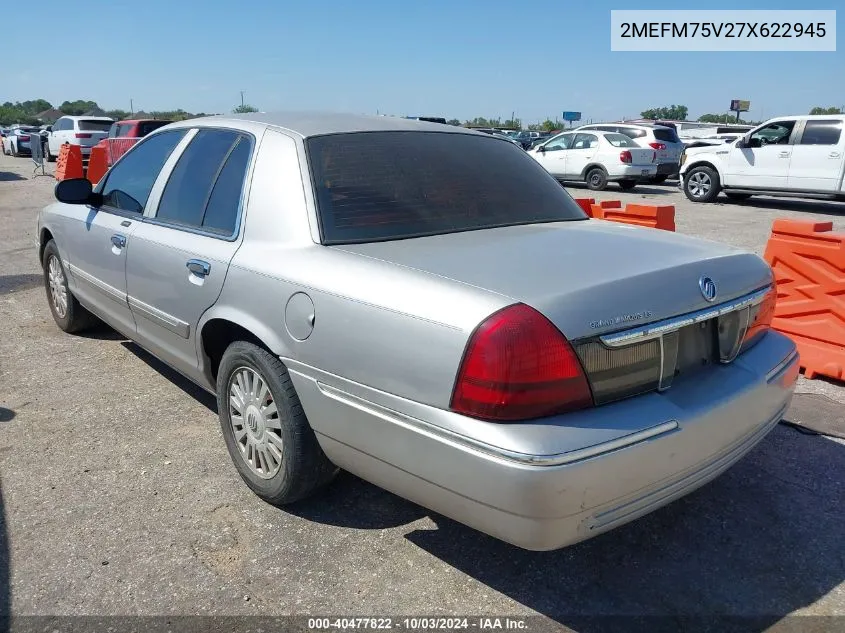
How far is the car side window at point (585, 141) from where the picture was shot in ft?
59.7

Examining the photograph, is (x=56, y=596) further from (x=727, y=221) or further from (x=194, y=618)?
(x=727, y=221)

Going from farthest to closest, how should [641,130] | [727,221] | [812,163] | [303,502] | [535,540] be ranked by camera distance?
[641,130] → [812,163] → [727,221] → [303,502] → [535,540]

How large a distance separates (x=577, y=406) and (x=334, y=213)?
127 cm

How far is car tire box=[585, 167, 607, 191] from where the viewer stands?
1803cm

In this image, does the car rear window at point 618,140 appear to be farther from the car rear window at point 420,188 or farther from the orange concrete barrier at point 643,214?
the car rear window at point 420,188

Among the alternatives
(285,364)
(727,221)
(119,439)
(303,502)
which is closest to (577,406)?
(285,364)

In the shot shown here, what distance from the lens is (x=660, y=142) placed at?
18344 mm

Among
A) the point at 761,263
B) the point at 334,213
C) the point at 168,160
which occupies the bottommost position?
the point at 761,263

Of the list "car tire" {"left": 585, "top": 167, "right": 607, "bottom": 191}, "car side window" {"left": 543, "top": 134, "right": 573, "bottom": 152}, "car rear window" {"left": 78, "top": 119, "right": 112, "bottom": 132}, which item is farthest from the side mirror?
"car rear window" {"left": 78, "top": 119, "right": 112, "bottom": 132}

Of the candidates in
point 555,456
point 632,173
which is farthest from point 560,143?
point 555,456

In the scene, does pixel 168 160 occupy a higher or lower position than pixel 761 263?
higher

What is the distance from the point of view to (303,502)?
10.2 feet

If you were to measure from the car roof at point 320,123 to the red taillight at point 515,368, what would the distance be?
1.50 metres

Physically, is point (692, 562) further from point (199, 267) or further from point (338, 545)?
point (199, 267)
